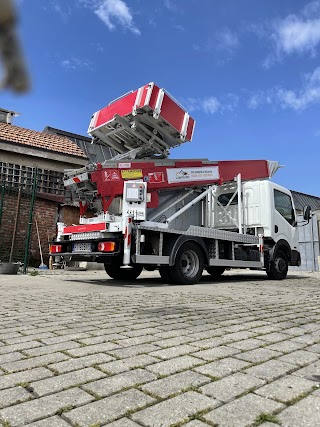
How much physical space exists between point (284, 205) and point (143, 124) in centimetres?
516

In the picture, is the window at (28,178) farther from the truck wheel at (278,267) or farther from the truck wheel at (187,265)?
the truck wheel at (278,267)

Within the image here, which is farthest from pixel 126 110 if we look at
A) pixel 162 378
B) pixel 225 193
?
pixel 162 378

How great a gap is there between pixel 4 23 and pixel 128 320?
3.66 m

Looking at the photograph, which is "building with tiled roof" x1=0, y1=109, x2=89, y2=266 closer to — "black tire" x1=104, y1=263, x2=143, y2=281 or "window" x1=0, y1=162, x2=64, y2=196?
"window" x1=0, y1=162, x2=64, y2=196

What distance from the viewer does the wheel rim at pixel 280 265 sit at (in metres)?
10.4

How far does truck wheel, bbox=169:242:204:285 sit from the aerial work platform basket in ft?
7.67

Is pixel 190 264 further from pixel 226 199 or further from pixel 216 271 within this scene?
pixel 216 271

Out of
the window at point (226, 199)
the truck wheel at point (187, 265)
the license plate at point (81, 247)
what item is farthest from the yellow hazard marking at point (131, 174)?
the window at point (226, 199)

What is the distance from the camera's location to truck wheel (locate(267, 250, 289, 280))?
1033 centimetres

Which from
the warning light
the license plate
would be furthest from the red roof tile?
the warning light

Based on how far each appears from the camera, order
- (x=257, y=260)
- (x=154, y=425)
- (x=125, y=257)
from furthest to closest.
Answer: (x=257, y=260) → (x=125, y=257) → (x=154, y=425)

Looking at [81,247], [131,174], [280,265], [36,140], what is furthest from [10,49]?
[36,140]

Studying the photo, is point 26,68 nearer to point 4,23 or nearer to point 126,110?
point 4,23

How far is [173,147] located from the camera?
8.90 meters
